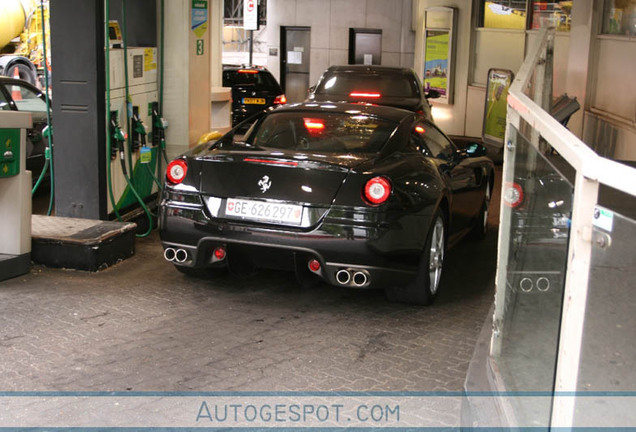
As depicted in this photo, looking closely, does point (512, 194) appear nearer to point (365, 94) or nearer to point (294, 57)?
point (365, 94)

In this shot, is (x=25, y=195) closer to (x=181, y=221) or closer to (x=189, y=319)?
(x=181, y=221)

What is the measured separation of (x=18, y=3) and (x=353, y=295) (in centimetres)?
1743

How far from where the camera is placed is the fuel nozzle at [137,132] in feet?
29.0

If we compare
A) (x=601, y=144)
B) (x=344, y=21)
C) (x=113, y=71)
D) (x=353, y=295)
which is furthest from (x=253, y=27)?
(x=353, y=295)

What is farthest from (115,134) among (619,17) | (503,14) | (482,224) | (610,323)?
(503,14)

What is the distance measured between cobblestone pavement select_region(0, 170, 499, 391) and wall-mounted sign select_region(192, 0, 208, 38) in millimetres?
3543

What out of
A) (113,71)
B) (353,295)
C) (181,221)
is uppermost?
(113,71)

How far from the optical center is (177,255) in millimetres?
6488

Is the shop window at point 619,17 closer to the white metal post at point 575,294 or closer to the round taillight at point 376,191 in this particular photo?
the round taillight at point 376,191

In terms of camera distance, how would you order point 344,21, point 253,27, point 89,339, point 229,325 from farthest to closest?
point 344,21, point 253,27, point 229,325, point 89,339

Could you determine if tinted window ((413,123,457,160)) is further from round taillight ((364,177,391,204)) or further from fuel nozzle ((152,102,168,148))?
fuel nozzle ((152,102,168,148))

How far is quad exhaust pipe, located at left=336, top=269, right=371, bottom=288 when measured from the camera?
6.02 meters

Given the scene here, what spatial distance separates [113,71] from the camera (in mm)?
8328

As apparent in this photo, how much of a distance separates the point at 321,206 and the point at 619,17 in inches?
313
